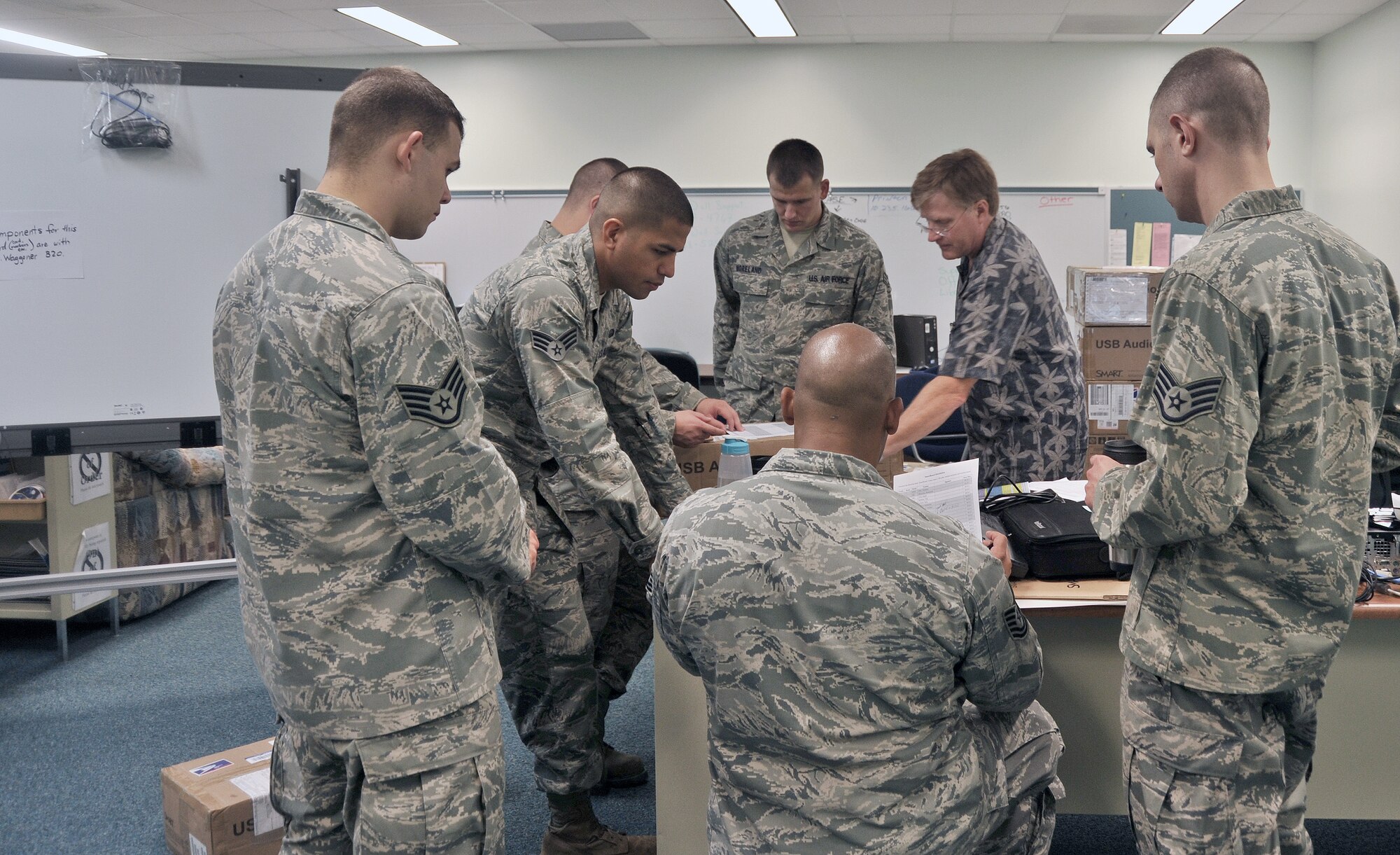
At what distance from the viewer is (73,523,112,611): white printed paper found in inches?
143

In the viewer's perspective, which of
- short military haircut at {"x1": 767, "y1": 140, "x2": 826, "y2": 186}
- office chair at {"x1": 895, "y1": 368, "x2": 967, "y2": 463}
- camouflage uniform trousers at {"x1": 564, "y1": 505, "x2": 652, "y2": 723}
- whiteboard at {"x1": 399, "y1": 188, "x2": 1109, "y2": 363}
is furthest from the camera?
whiteboard at {"x1": 399, "y1": 188, "x2": 1109, "y2": 363}

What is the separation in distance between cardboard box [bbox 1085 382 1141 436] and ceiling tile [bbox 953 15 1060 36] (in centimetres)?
255

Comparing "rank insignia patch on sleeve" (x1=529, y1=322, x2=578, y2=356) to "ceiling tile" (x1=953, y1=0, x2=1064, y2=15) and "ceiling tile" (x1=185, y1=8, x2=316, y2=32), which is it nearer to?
"ceiling tile" (x1=953, y1=0, x2=1064, y2=15)

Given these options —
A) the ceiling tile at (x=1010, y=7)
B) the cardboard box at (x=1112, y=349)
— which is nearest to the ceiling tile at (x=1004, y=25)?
the ceiling tile at (x=1010, y=7)

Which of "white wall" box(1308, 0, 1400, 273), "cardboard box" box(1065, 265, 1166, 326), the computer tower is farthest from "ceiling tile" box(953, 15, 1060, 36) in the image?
"cardboard box" box(1065, 265, 1166, 326)

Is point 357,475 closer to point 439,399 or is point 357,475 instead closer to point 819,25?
point 439,399

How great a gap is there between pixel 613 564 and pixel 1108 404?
8.38 feet

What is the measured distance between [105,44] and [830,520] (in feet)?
22.6

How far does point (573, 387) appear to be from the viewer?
71.7 inches

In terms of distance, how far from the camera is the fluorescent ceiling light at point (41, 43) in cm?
601

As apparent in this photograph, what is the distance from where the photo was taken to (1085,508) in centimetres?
195

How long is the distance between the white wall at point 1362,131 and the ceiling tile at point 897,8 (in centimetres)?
223

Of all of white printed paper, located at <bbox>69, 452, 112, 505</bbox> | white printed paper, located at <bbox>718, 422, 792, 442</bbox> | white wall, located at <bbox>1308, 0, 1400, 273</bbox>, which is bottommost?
white printed paper, located at <bbox>69, 452, 112, 505</bbox>

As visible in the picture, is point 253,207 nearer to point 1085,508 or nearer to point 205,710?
point 205,710
